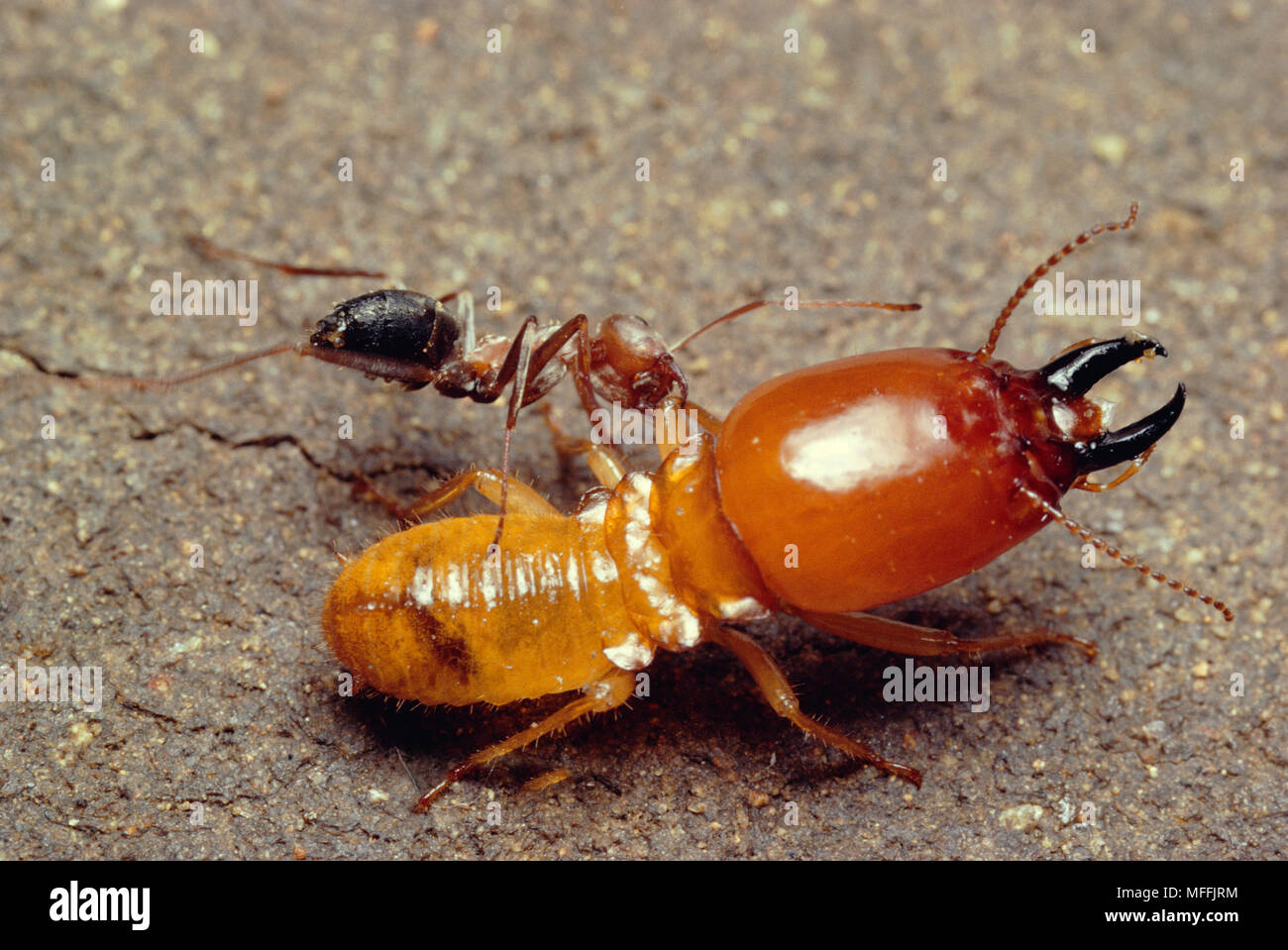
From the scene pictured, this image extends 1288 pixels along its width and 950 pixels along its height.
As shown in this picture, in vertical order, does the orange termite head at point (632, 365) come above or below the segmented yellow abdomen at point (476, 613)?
above

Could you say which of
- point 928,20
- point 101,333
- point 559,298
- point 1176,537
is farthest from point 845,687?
point 928,20

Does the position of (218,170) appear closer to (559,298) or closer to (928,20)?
(559,298)
